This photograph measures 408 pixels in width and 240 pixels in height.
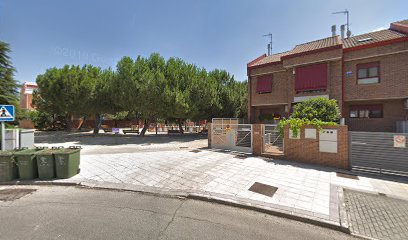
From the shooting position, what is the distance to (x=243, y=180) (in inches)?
234

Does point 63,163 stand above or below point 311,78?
below

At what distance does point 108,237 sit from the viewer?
3.12 metres

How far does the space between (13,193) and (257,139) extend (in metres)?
9.68

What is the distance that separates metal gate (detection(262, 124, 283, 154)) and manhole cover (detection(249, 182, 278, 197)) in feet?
14.1

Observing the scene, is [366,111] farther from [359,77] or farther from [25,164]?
[25,164]

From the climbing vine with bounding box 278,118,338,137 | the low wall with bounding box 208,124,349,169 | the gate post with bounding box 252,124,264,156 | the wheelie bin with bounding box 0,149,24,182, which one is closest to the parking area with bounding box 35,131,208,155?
the gate post with bounding box 252,124,264,156

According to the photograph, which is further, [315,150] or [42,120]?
[42,120]

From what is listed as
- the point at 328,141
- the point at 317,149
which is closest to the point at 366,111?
the point at 328,141

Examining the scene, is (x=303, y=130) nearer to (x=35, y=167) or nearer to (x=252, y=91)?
(x=252, y=91)

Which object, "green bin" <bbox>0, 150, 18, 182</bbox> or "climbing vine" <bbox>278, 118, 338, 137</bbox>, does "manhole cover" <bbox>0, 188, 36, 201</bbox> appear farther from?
"climbing vine" <bbox>278, 118, 338, 137</bbox>

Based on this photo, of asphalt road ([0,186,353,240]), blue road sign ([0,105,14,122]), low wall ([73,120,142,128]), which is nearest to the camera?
asphalt road ([0,186,353,240])

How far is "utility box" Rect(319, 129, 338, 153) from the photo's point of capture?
25.2 ft

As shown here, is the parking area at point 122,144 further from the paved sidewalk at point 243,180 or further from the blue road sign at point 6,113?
the blue road sign at point 6,113

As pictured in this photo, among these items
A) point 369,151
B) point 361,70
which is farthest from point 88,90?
point 361,70
